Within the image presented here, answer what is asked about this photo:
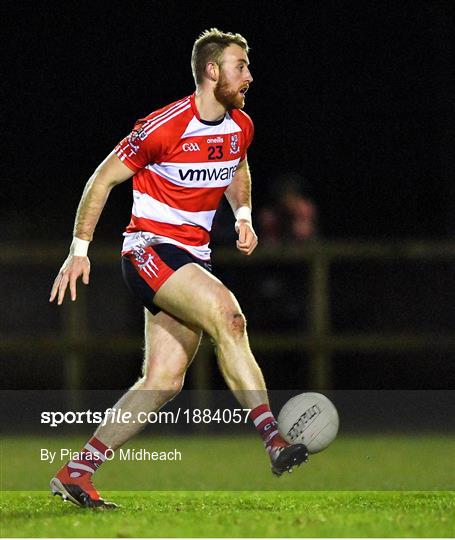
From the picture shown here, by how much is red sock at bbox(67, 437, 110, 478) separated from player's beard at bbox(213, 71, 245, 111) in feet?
5.58

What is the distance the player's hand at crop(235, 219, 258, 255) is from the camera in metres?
7.14

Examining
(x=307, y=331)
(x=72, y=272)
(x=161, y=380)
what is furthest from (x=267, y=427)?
(x=307, y=331)

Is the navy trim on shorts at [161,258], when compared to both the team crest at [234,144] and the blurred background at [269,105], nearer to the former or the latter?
the team crest at [234,144]

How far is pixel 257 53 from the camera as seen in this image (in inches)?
596

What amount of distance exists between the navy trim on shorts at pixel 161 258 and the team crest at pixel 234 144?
1.78ft

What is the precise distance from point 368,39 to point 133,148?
28.1 ft

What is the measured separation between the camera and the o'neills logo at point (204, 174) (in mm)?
7191

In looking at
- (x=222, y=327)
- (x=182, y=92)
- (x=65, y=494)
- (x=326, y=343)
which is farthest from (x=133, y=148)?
(x=182, y=92)

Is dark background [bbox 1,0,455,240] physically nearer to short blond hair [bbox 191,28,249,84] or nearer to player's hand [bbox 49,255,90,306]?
short blond hair [bbox 191,28,249,84]

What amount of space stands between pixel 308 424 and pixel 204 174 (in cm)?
129

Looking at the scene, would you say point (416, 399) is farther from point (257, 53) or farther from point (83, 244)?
point (83, 244)

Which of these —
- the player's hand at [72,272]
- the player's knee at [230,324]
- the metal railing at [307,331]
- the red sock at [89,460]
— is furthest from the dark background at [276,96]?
the player's knee at [230,324]

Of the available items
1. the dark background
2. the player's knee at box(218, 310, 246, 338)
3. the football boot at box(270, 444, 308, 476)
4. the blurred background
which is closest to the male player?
the player's knee at box(218, 310, 246, 338)

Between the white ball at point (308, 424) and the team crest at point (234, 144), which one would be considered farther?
the team crest at point (234, 144)
